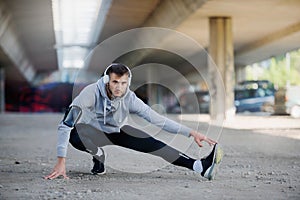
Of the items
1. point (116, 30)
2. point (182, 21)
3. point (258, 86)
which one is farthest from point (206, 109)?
point (182, 21)

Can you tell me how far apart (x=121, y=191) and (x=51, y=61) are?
148ft

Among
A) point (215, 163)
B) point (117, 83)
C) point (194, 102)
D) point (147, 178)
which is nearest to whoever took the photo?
point (117, 83)

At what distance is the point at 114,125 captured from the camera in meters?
6.59

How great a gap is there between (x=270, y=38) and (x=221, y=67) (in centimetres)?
768

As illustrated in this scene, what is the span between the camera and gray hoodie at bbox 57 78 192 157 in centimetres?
620

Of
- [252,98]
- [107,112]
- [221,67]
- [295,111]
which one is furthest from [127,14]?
[107,112]

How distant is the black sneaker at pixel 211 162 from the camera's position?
6.26m

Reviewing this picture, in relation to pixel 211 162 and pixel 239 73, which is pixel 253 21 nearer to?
pixel 211 162

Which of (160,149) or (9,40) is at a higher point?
(9,40)

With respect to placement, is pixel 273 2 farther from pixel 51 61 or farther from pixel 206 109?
pixel 51 61

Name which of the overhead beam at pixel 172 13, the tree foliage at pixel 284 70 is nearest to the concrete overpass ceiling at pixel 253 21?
the overhead beam at pixel 172 13

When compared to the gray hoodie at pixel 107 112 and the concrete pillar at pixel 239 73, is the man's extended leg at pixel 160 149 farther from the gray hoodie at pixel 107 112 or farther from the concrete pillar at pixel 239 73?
the concrete pillar at pixel 239 73

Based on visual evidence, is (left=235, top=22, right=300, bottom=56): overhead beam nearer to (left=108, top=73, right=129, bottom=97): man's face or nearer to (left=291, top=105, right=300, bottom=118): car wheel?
(left=291, top=105, right=300, bottom=118): car wheel

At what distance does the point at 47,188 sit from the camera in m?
5.86
